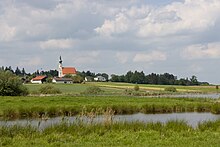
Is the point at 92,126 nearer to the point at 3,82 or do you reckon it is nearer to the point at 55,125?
the point at 55,125

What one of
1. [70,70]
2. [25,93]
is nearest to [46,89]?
[25,93]

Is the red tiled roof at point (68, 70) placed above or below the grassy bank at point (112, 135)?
above

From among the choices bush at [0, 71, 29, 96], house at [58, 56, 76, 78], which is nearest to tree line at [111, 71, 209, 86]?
house at [58, 56, 76, 78]

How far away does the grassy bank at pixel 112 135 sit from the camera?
12812 mm

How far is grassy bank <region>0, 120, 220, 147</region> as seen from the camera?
12.8 m

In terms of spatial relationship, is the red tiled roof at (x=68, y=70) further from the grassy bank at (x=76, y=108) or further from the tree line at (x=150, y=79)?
the grassy bank at (x=76, y=108)

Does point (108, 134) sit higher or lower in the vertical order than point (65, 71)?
lower

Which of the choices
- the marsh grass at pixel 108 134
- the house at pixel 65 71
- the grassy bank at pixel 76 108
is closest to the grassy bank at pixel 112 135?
the marsh grass at pixel 108 134

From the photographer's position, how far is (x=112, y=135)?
48.0 feet

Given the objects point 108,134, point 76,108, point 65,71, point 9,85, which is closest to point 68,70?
point 65,71

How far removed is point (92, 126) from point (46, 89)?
2458 inches

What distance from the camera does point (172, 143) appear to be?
12883mm

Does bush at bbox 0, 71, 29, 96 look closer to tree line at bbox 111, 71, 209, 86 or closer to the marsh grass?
the marsh grass

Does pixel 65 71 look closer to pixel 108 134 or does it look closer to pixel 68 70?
pixel 68 70
